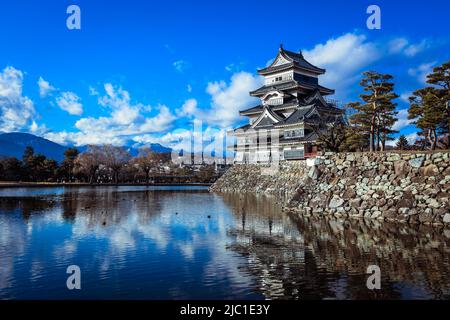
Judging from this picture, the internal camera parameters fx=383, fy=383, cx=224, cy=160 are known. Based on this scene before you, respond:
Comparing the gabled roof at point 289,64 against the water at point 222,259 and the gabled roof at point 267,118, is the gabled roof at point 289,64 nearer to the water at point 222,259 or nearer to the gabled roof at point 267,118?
the gabled roof at point 267,118

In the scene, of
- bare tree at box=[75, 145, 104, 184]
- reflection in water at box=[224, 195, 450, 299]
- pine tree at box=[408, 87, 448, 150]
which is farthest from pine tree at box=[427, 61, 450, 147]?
bare tree at box=[75, 145, 104, 184]

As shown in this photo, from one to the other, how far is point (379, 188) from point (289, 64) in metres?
35.0

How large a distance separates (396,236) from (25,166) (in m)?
72.1

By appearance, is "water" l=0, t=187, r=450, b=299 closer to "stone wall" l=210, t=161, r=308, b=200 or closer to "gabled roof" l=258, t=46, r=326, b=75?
"stone wall" l=210, t=161, r=308, b=200

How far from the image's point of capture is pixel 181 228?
17.9m

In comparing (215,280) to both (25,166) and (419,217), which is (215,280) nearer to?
(419,217)

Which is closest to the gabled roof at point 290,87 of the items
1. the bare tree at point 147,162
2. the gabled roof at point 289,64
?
the gabled roof at point 289,64

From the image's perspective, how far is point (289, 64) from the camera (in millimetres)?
52375

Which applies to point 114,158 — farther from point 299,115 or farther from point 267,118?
point 299,115

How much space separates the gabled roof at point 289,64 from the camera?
52.7 m

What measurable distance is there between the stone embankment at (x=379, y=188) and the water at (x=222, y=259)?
185 cm

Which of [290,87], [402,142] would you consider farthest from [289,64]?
Answer: [402,142]

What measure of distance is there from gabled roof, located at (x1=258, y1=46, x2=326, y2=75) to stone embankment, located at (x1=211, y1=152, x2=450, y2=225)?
101ft
